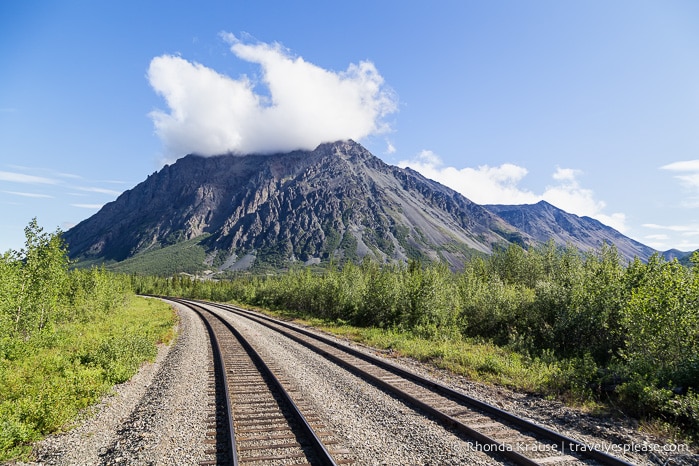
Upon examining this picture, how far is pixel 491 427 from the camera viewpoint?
856 cm

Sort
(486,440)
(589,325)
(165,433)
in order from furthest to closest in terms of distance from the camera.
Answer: (589,325), (165,433), (486,440)

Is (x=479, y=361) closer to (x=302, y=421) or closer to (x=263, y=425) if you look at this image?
(x=302, y=421)

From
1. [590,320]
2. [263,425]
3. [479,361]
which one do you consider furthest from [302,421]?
[590,320]

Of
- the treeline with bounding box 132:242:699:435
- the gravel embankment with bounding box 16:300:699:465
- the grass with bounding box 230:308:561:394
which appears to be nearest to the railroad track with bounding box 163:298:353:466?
the gravel embankment with bounding box 16:300:699:465

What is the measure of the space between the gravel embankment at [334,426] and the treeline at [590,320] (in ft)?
7.80

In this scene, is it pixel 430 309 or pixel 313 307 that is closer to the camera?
pixel 430 309

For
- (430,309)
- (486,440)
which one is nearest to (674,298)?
(486,440)

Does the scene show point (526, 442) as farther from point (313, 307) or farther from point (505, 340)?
point (313, 307)

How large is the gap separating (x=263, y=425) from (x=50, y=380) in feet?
25.8

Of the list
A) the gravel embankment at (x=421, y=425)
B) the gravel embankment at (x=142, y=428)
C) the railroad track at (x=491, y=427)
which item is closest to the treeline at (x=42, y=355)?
the gravel embankment at (x=142, y=428)

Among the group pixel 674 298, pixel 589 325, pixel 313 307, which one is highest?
pixel 674 298

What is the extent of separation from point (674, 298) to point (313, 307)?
4059cm

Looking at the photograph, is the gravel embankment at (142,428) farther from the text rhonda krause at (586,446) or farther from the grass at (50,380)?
the text rhonda krause at (586,446)

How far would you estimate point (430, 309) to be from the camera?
27203 mm
